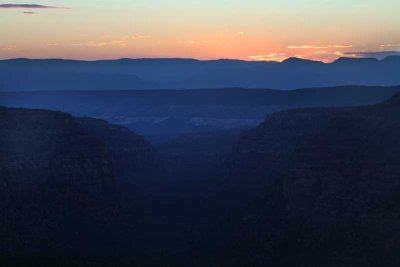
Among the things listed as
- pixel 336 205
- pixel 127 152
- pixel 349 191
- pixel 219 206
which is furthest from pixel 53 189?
pixel 127 152

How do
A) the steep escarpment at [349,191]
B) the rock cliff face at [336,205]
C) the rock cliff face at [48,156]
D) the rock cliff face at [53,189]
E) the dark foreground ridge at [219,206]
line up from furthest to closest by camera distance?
the rock cliff face at [48,156]
the rock cliff face at [53,189]
the dark foreground ridge at [219,206]
the rock cliff face at [336,205]
the steep escarpment at [349,191]

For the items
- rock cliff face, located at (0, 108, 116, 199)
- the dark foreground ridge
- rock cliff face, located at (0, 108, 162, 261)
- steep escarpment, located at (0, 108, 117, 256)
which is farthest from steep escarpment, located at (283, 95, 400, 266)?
rock cliff face, located at (0, 108, 116, 199)

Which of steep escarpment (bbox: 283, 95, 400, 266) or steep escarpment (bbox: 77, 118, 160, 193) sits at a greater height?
steep escarpment (bbox: 283, 95, 400, 266)

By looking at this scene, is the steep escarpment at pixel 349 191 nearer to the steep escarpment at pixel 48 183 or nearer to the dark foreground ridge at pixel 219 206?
the dark foreground ridge at pixel 219 206

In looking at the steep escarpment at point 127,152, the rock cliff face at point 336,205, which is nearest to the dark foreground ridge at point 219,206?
the rock cliff face at point 336,205

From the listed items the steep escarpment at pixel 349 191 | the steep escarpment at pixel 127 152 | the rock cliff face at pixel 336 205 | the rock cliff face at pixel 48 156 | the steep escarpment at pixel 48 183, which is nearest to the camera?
the steep escarpment at pixel 349 191

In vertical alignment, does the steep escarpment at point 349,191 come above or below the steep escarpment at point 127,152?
above

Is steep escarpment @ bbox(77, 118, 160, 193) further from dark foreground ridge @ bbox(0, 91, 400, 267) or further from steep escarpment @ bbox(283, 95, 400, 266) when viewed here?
steep escarpment @ bbox(283, 95, 400, 266)

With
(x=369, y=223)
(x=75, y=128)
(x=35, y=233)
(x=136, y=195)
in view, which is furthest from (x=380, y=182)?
(x=136, y=195)
